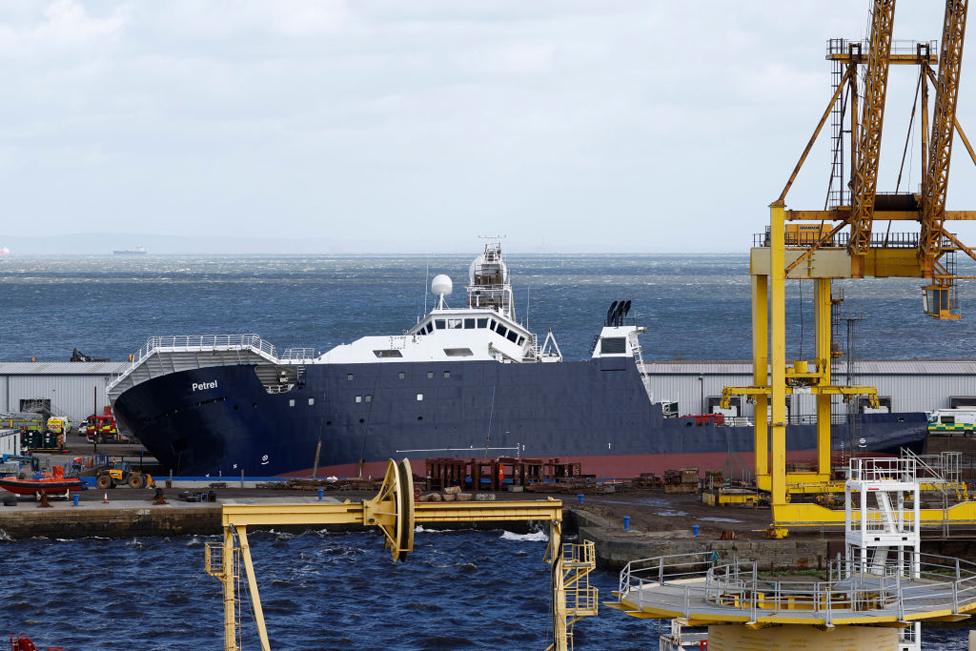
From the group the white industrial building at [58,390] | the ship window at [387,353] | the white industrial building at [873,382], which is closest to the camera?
the ship window at [387,353]

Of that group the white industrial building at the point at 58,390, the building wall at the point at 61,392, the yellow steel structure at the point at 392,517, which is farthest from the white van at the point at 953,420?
the yellow steel structure at the point at 392,517

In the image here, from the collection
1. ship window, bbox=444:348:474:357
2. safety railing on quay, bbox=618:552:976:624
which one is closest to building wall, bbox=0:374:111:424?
ship window, bbox=444:348:474:357

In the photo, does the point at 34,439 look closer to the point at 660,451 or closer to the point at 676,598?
the point at 660,451

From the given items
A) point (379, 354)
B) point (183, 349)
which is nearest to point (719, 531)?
point (379, 354)

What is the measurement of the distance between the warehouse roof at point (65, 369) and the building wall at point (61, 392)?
18cm

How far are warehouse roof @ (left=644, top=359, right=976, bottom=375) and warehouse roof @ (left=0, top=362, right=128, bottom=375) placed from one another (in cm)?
2004

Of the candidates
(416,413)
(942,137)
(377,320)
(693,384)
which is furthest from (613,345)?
(377,320)

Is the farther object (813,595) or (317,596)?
(317,596)

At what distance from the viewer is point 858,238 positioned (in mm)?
39125

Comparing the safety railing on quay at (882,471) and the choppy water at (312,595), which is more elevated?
the safety railing on quay at (882,471)

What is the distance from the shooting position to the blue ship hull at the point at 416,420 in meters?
48.3

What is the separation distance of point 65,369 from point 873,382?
3006 centimetres

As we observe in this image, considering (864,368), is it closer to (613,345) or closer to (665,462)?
(665,462)

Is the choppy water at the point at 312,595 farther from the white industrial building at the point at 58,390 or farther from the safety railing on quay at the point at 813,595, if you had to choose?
the white industrial building at the point at 58,390
